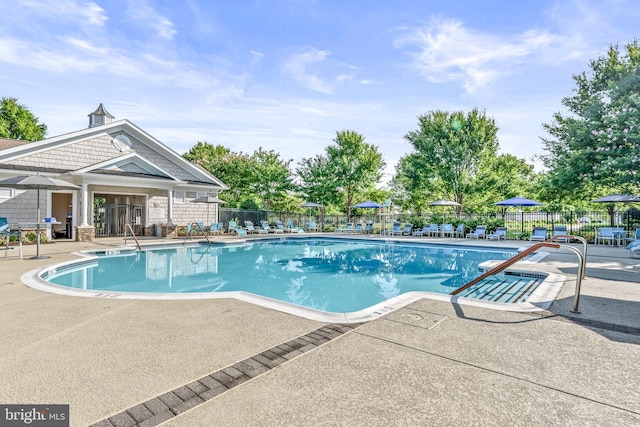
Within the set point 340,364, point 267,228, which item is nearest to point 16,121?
point 267,228

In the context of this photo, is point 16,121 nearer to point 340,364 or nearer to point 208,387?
point 208,387

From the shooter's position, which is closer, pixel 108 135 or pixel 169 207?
pixel 108 135

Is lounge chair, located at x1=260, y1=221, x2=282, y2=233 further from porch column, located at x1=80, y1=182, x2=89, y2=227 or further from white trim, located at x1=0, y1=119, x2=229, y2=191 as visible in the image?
porch column, located at x1=80, y1=182, x2=89, y2=227

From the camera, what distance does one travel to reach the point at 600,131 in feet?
50.8

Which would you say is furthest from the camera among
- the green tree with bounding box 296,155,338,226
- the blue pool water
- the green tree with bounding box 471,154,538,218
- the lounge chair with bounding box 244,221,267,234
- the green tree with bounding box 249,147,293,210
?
the green tree with bounding box 296,155,338,226

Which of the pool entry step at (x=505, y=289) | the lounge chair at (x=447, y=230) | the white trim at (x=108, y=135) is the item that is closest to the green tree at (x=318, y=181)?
the white trim at (x=108, y=135)

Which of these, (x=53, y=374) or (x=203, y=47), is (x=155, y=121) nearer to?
(x=203, y=47)

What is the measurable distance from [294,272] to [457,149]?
17.8 metres

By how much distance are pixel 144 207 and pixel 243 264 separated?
10.9 meters

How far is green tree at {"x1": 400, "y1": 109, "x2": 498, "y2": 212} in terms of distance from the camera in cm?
2333

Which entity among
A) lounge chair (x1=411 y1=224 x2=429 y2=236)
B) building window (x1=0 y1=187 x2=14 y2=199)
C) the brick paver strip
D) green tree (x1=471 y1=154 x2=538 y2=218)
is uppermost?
green tree (x1=471 y1=154 x2=538 y2=218)

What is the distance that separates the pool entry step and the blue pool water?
839 millimetres

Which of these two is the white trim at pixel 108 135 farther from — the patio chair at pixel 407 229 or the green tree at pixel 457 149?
the green tree at pixel 457 149

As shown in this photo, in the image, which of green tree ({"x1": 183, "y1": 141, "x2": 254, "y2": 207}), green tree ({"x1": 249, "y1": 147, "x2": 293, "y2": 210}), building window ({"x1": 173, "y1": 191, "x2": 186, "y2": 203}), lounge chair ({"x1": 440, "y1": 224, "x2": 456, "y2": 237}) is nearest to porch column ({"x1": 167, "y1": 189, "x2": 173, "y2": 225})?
building window ({"x1": 173, "y1": 191, "x2": 186, "y2": 203})
